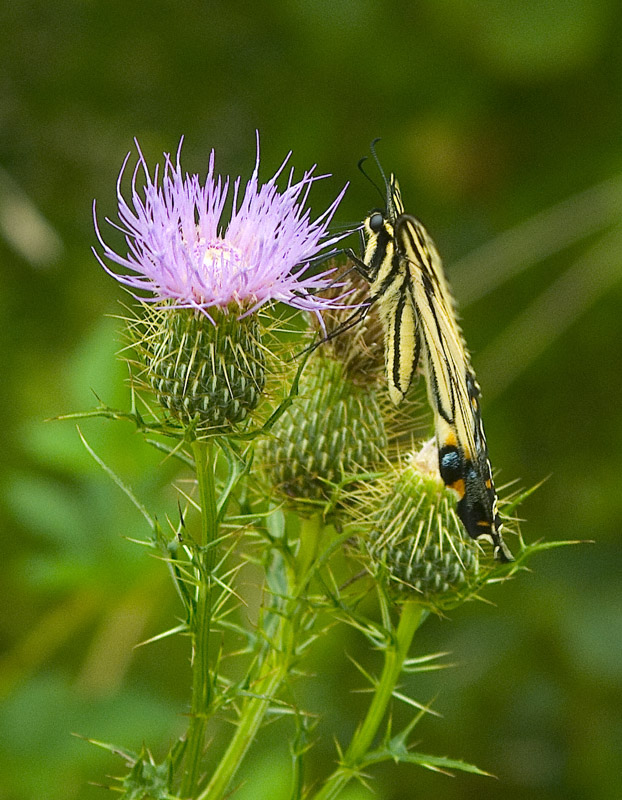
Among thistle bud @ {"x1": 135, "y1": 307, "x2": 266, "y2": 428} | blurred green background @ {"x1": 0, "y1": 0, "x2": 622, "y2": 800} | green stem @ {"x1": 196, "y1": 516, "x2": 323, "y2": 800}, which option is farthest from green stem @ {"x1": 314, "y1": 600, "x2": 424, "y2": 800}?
blurred green background @ {"x1": 0, "y1": 0, "x2": 622, "y2": 800}

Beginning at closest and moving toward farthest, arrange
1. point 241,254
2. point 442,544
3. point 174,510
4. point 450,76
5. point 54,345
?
point 241,254 < point 442,544 < point 174,510 < point 450,76 < point 54,345

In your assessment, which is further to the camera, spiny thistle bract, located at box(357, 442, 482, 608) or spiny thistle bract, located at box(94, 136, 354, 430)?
spiny thistle bract, located at box(357, 442, 482, 608)

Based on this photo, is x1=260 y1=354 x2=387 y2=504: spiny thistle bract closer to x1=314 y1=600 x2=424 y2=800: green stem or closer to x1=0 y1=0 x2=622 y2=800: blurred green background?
x1=314 y1=600 x2=424 y2=800: green stem

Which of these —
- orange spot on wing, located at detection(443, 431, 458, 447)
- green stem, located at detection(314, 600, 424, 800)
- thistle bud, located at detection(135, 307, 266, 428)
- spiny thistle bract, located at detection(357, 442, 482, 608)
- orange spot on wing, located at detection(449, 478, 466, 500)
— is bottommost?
green stem, located at detection(314, 600, 424, 800)

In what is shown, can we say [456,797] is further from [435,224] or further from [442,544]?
[435,224]

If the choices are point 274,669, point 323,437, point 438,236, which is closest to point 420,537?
point 323,437

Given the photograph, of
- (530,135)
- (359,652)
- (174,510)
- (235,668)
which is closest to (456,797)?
(359,652)
